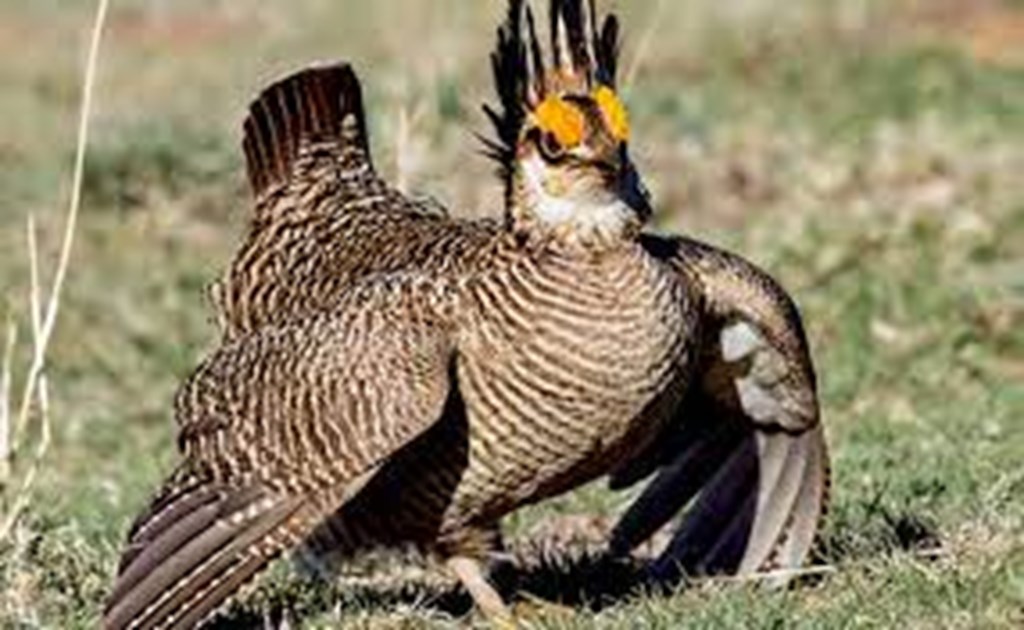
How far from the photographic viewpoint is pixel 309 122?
783 centimetres

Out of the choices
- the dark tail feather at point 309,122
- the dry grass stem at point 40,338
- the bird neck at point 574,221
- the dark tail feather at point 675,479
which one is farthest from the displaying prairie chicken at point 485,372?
the dark tail feather at point 309,122

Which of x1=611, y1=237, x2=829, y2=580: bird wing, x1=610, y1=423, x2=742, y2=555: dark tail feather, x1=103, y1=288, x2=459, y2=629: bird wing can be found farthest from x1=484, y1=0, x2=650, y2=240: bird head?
x1=610, y1=423, x2=742, y2=555: dark tail feather

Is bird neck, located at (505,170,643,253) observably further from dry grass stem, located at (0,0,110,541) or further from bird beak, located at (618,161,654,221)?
dry grass stem, located at (0,0,110,541)

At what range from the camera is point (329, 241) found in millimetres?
7344

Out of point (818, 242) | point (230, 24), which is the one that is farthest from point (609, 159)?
point (230, 24)

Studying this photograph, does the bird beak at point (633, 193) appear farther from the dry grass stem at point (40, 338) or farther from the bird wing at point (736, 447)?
the dry grass stem at point (40, 338)

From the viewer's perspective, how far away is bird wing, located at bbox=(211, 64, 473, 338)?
7090mm

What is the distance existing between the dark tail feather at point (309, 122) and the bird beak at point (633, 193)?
131 centimetres

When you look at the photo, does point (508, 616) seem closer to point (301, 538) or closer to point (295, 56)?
point (301, 538)

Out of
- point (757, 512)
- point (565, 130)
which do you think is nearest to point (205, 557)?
point (565, 130)

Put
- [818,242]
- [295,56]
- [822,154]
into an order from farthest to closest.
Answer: [295,56], [822,154], [818,242]

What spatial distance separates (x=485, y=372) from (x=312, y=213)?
1232 millimetres

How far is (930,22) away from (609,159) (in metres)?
12.1

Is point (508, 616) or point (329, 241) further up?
point (329, 241)
